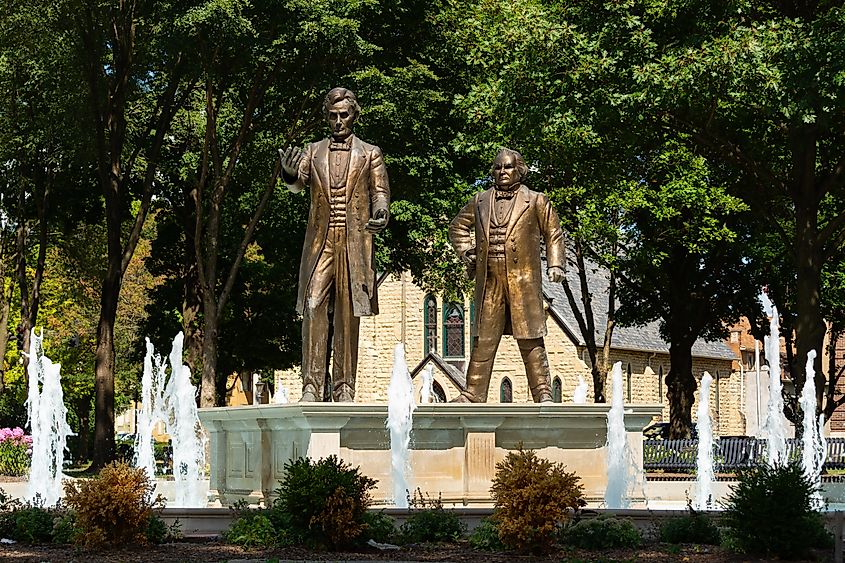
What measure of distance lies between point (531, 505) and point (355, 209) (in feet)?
15.0

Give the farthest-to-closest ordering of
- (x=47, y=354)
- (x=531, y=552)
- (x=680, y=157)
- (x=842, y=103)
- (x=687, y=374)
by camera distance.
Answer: (x=47, y=354) → (x=687, y=374) → (x=680, y=157) → (x=842, y=103) → (x=531, y=552)

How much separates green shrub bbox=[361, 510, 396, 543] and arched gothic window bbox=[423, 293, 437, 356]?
155 ft

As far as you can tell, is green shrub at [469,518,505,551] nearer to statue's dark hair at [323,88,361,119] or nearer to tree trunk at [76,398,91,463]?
statue's dark hair at [323,88,361,119]


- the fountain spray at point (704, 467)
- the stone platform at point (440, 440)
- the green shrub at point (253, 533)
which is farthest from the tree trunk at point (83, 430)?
the green shrub at point (253, 533)

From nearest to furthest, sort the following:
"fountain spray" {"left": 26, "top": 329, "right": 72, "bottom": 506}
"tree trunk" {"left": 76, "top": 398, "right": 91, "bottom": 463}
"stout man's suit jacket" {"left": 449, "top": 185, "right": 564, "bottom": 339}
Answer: "stout man's suit jacket" {"left": 449, "top": 185, "right": 564, "bottom": 339}, "fountain spray" {"left": 26, "top": 329, "right": 72, "bottom": 506}, "tree trunk" {"left": 76, "top": 398, "right": 91, "bottom": 463}

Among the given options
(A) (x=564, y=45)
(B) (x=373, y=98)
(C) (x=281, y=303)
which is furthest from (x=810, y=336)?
(C) (x=281, y=303)

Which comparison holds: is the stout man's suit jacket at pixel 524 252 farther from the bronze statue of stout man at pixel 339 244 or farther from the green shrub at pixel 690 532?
the green shrub at pixel 690 532

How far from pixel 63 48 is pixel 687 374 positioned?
58.9 ft

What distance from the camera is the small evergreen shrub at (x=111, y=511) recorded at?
35.9ft

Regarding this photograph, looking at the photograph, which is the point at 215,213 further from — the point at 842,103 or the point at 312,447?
the point at 312,447

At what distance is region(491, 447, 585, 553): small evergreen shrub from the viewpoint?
10391 mm

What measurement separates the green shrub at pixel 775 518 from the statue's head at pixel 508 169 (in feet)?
16.0

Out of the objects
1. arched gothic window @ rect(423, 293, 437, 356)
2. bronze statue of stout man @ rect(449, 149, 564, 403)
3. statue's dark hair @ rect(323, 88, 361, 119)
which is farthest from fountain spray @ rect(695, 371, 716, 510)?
arched gothic window @ rect(423, 293, 437, 356)

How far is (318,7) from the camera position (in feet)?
89.6
